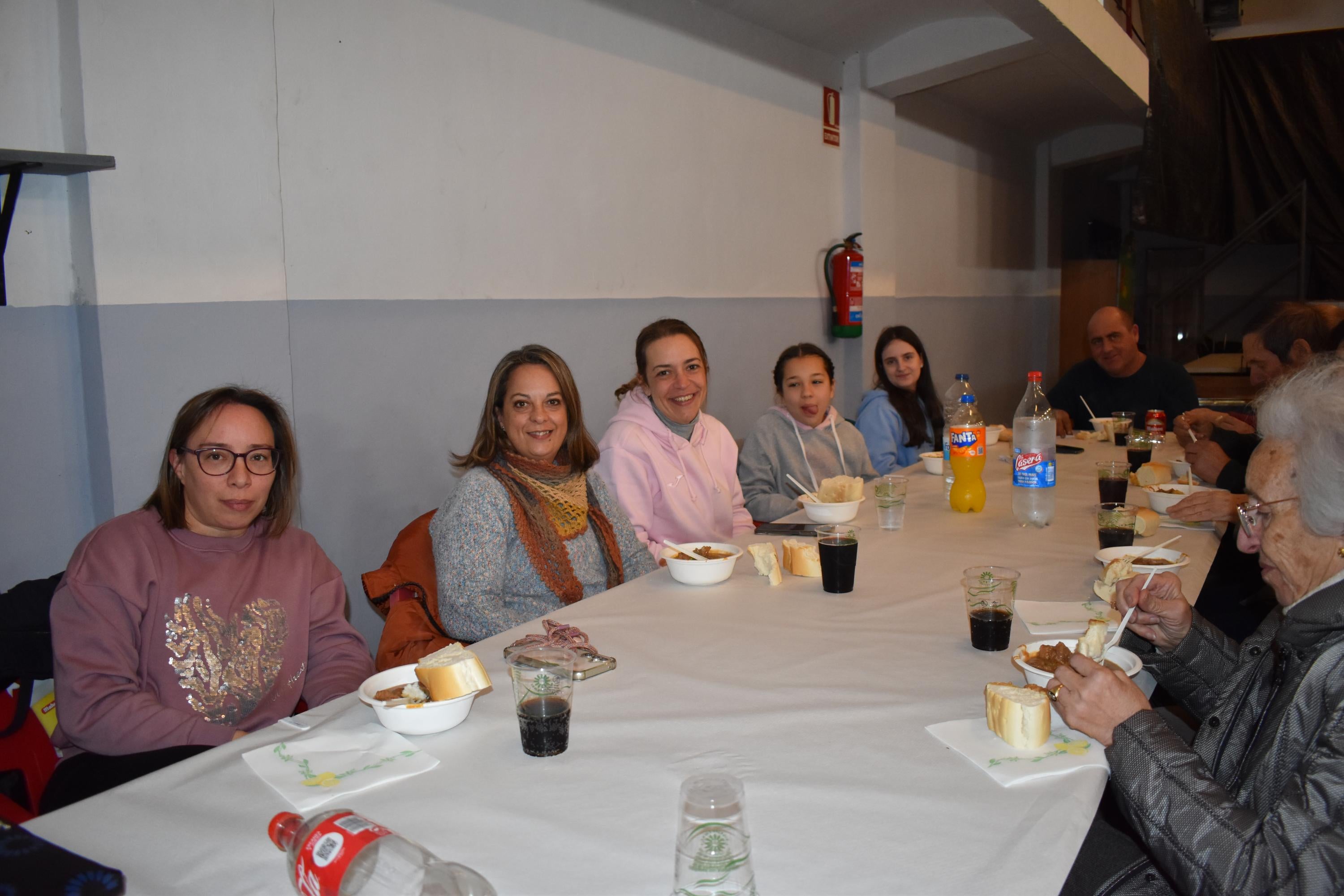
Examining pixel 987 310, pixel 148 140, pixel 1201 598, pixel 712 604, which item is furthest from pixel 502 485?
pixel 987 310

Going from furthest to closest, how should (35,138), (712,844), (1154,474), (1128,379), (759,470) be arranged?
1. (1128,379)
2. (759,470)
3. (1154,474)
4. (35,138)
5. (712,844)

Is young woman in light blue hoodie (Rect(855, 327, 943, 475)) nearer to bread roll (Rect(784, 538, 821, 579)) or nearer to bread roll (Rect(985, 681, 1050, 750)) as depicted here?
bread roll (Rect(784, 538, 821, 579))

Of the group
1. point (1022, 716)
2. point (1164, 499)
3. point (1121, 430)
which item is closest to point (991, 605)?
point (1022, 716)

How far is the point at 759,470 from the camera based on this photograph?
367cm

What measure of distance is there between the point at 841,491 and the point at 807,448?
3.41ft

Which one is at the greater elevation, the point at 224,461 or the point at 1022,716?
the point at 224,461

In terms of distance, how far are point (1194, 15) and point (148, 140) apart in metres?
8.35

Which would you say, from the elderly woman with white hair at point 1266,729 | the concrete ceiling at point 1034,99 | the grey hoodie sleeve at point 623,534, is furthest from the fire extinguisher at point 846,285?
the elderly woman with white hair at point 1266,729

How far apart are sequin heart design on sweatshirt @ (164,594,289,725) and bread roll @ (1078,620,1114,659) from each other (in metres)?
1.48

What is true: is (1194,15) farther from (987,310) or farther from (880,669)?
(880,669)

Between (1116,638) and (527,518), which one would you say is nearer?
(1116,638)

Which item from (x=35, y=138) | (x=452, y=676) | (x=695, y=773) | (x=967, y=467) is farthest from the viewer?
(x=967, y=467)

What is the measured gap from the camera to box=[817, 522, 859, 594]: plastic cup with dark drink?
1.96 meters

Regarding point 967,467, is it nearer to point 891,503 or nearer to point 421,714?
point 891,503
